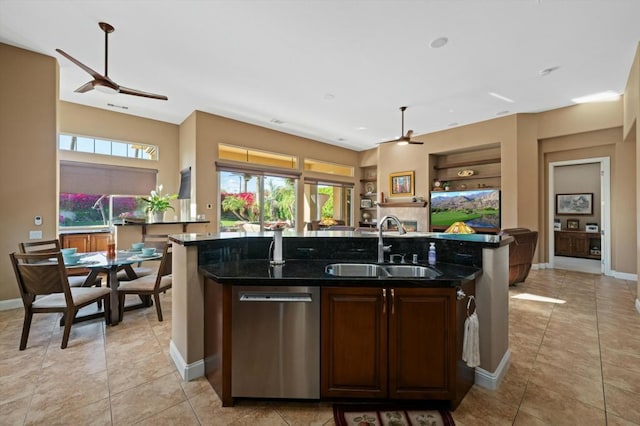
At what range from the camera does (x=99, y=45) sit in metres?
3.56

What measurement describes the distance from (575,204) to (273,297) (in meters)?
9.88

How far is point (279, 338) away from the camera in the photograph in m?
1.79

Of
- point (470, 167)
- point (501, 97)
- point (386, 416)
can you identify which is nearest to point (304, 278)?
point (386, 416)

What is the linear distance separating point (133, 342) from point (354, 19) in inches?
161

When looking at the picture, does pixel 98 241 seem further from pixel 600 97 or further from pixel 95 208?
pixel 600 97

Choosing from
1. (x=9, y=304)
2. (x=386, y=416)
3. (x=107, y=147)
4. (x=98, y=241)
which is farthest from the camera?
(x=107, y=147)

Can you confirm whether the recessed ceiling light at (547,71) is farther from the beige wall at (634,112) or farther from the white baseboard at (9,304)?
the white baseboard at (9,304)

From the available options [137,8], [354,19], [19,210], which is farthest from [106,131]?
[354,19]

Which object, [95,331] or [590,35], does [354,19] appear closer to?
[590,35]

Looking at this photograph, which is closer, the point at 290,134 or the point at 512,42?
the point at 512,42

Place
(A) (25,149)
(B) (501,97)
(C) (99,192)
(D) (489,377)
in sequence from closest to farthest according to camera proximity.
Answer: (D) (489,377) < (A) (25,149) < (B) (501,97) < (C) (99,192)

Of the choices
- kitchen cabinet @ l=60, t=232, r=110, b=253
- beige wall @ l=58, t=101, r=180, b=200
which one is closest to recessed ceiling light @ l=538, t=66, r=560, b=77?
beige wall @ l=58, t=101, r=180, b=200

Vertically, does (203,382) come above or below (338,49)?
below

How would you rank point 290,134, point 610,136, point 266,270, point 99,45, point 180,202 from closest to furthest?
1. point 266,270
2. point 99,45
3. point 610,136
4. point 180,202
5. point 290,134
